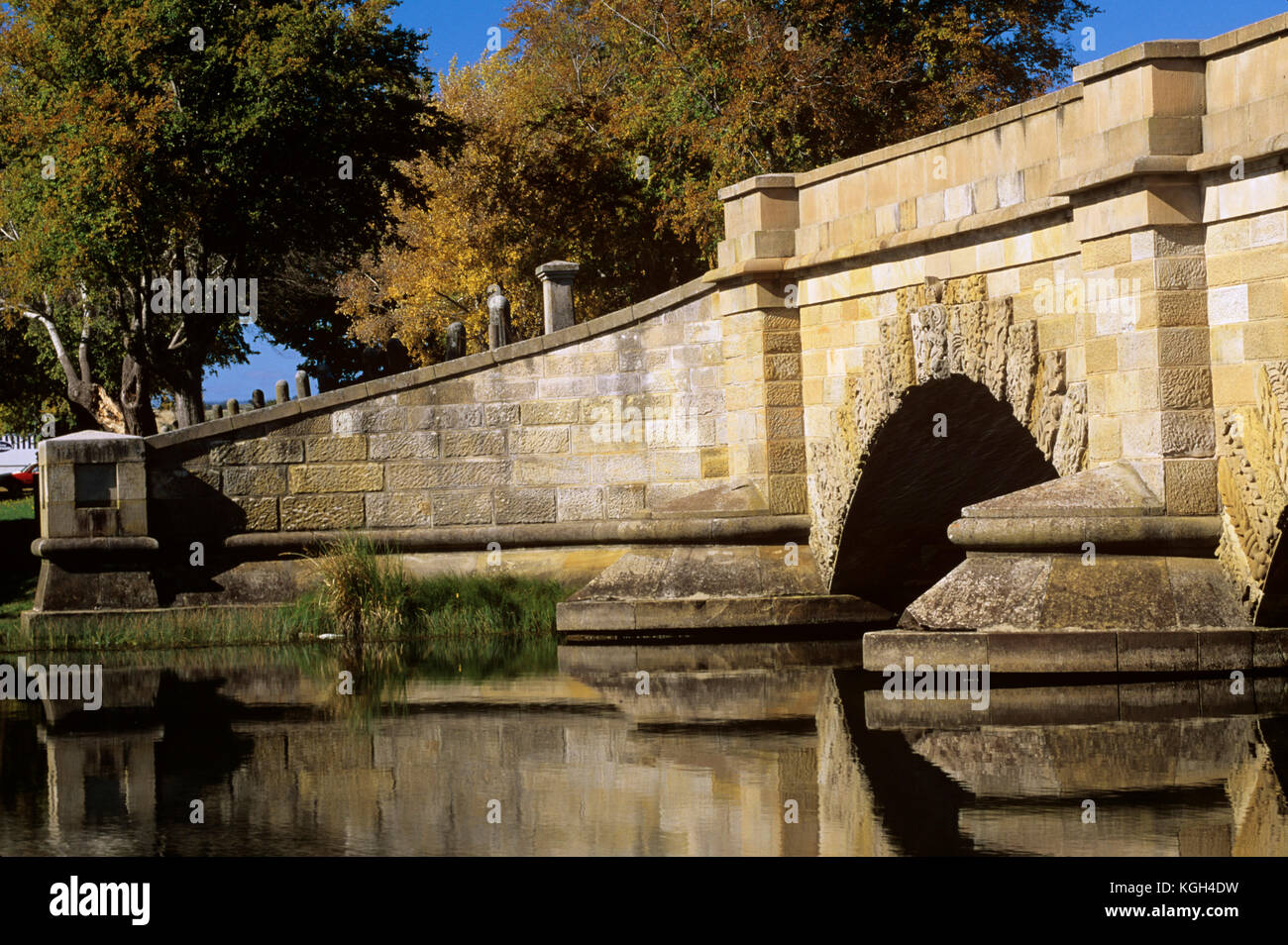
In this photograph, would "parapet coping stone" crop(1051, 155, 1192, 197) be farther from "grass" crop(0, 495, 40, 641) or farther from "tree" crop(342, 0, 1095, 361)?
"tree" crop(342, 0, 1095, 361)

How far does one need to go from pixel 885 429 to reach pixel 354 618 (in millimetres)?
5137

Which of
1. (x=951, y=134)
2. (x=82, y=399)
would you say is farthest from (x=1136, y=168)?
(x=82, y=399)

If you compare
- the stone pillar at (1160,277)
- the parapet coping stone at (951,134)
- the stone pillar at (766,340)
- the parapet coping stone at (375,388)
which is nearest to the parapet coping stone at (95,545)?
the parapet coping stone at (375,388)

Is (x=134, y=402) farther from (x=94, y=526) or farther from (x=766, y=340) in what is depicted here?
(x=766, y=340)

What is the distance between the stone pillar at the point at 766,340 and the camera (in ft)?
50.6

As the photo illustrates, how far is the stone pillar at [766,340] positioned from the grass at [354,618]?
256 centimetres

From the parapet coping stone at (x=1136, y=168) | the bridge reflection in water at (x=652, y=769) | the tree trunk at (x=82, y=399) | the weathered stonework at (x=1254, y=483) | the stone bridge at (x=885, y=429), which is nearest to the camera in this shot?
the bridge reflection in water at (x=652, y=769)

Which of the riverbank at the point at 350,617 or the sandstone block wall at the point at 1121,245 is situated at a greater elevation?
the sandstone block wall at the point at 1121,245

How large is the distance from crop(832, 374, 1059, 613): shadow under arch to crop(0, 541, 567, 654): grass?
9.76ft

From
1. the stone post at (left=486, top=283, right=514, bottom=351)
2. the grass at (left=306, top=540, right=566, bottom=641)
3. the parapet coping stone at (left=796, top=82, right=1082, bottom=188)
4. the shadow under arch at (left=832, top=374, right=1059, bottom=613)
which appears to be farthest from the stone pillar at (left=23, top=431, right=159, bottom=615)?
the parapet coping stone at (left=796, top=82, right=1082, bottom=188)

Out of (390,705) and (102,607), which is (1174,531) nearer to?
(390,705)

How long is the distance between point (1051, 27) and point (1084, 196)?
62.8ft

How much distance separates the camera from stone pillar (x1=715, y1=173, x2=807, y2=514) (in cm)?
1544

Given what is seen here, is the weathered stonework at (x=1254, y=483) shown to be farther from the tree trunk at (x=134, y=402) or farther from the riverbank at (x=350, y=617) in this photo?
the tree trunk at (x=134, y=402)
